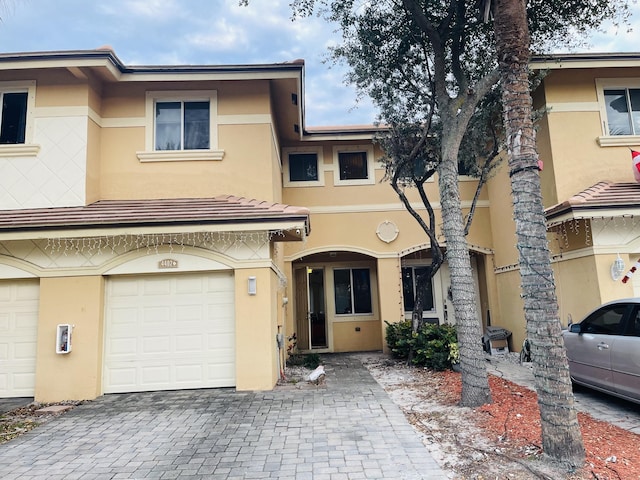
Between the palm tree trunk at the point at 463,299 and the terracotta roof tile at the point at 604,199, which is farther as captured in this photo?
the terracotta roof tile at the point at 604,199

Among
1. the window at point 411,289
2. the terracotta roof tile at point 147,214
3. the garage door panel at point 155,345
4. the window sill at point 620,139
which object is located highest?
the window sill at point 620,139

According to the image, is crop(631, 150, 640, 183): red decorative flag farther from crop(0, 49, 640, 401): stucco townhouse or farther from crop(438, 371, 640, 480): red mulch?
crop(438, 371, 640, 480): red mulch

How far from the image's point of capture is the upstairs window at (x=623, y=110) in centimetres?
1024

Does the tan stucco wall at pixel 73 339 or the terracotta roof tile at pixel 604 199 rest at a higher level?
the terracotta roof tile at pixel 604 199

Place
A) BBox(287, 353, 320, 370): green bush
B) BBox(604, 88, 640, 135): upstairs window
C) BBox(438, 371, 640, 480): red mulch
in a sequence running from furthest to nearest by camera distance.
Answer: BBox(287, 353, 320, 370): green bush < BBox(604, 88, 640, 135): upstairs window < BBox(438, 371, 640, 480): red mulch

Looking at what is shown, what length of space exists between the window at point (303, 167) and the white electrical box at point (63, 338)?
7152 mm

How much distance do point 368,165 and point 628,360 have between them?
8605mm

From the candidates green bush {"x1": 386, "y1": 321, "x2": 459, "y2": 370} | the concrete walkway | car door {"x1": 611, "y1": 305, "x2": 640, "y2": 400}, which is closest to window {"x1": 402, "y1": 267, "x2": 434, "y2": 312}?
green bush {"x1": 386, "y1": 321, "x2": 459, "y2": 370}

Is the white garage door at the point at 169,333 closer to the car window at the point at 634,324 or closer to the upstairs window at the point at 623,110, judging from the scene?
the car window at the point at 634,324

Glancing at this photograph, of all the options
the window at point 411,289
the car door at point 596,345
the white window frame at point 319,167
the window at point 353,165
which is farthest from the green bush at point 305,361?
the car door at point 596,345

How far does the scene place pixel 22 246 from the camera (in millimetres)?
8227

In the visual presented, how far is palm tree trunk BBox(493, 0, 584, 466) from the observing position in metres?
4.31

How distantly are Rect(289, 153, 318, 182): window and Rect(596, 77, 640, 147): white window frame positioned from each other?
24.1 ft

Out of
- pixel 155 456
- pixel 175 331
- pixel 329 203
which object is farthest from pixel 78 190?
pixel 329 203
